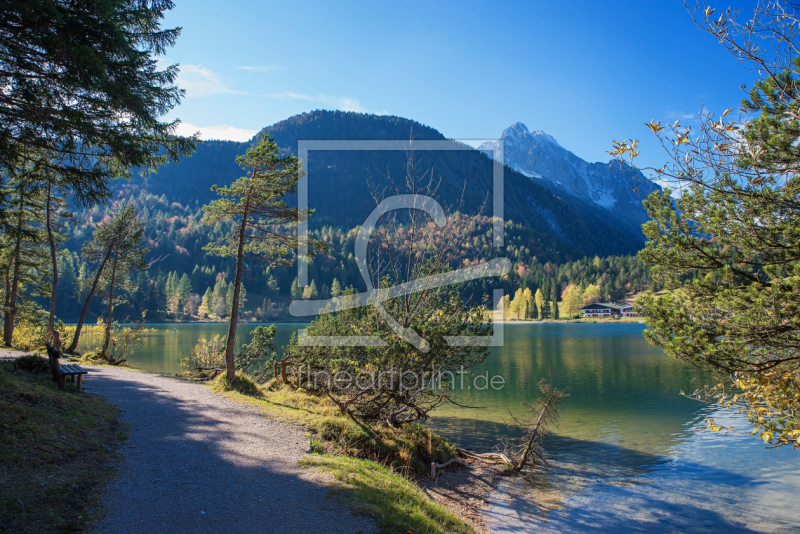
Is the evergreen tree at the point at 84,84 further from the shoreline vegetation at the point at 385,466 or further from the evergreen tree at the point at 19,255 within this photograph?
the evergreen tree at the point at 19,255

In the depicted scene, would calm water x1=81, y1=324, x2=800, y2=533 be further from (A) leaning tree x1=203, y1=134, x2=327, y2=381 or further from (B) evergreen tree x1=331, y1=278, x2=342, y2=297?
(A) leaning tree x1=203, y1=134, x2=327, y2=381

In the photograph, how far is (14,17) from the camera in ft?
23.4

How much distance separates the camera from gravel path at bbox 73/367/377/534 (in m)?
5.82

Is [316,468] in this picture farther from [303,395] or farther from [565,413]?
[565,413]

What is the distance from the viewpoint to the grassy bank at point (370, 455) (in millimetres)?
7148

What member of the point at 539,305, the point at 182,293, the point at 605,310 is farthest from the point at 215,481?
the point at 605,310

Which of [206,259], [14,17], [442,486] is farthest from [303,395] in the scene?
[206,259]

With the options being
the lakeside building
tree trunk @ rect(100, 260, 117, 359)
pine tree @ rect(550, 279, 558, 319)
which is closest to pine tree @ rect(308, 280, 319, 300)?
pine tree @ rect(550, 279, 558, 319)

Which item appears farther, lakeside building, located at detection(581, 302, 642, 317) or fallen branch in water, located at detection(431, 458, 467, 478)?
lakeside building, located at detection(581, 302, 642, 317)

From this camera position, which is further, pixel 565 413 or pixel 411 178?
pixel 565 413

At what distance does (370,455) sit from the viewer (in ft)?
36.7

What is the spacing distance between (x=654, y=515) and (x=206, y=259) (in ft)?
618

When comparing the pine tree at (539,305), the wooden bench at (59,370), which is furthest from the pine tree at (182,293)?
the wooden bench at (59,370)

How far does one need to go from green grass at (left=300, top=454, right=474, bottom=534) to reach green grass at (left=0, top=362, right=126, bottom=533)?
3.56m
